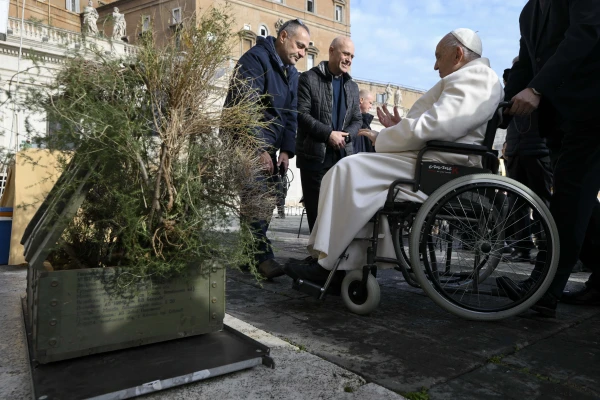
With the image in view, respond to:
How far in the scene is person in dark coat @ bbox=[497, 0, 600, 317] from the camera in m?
2.29

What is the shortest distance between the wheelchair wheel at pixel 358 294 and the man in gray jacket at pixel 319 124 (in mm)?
1357

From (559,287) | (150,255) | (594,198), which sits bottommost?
(559,287)

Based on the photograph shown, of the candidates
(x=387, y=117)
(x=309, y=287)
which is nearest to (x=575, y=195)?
(x=387, y=117)

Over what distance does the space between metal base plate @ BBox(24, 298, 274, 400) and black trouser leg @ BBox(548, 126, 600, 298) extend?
1.68 metres

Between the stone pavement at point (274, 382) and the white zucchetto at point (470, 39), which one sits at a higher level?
the white zucchetto at point (470, 39)

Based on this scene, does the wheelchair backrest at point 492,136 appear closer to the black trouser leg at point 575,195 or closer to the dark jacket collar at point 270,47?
the black trouser leg at point 575,195

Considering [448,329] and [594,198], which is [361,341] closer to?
[448,329]

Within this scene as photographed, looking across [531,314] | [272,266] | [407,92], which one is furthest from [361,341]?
[407,92]

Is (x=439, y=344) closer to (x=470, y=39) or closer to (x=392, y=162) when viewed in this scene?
(x=392, y=162)

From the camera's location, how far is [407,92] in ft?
141

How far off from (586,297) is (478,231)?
929mm

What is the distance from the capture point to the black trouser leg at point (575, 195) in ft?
7.84

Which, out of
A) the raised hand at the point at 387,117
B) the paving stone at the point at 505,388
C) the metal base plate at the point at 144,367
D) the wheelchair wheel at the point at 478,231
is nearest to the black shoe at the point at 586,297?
the wheelchair wheel at the point at 478,231

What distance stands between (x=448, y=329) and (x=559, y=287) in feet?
2.37
